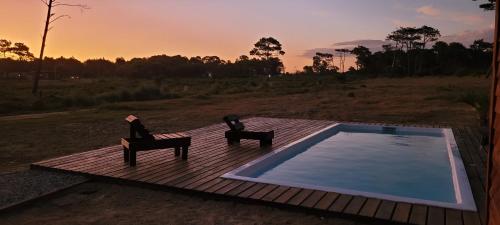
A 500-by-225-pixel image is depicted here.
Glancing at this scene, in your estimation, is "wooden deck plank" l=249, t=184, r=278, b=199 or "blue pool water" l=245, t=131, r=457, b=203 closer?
"wooden deck plank" l=249, t=184, r=278, b=199

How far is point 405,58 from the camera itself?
6184 centimetres

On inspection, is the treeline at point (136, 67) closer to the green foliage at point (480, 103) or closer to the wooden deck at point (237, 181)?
the green foliage at point (480, 103)

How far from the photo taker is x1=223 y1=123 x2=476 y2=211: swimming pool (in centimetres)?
560

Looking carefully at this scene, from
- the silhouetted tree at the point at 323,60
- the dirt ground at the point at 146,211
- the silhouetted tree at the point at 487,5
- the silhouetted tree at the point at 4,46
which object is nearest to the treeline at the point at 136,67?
the silhouetted tree at the point at 4,46

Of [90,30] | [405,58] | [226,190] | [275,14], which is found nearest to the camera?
[226,190]

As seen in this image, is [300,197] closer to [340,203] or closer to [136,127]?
[340,203]

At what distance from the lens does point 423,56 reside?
188 feet

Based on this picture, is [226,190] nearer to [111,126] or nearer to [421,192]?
[421,192]

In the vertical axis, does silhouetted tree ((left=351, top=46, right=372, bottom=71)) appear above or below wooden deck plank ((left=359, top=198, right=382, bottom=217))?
above

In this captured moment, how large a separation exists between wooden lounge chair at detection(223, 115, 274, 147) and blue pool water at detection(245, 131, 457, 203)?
0.57 m

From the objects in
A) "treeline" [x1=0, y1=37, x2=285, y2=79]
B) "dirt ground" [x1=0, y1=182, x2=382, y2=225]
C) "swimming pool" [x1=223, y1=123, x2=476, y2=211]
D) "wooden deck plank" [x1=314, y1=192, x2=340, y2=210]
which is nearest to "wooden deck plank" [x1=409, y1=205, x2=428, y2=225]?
"swimming pool" [x1=223, y1=123, x2=476, y2=211]

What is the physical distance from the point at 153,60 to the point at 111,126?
2332 inches

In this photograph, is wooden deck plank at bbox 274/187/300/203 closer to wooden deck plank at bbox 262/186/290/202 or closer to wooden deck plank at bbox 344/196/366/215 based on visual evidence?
wooden deck plank at bbox 262/186/290/202

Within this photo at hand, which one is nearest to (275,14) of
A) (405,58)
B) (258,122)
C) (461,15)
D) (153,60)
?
(461,15)
